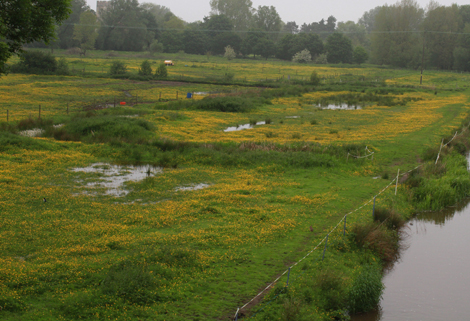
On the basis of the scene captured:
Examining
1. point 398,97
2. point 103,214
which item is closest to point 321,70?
point 398,97

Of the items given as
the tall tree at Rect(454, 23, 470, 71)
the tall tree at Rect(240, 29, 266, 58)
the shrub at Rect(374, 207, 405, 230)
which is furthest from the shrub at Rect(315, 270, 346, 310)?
the tall tree at Rect(240, 29, 266, 58)

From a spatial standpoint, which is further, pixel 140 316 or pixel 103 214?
pixel 103 214

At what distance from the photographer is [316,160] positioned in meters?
25.2

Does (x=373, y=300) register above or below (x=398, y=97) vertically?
below

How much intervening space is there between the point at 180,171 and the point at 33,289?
13384 mm

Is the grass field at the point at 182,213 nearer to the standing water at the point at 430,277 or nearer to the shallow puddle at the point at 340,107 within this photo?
the standing water at the point at 430,277

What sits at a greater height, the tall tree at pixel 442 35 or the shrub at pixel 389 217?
the tall tree at pixel 442 35

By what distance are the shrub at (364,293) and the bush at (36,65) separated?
7289 centimetres

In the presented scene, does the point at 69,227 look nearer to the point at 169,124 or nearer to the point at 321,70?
the point at 169,124

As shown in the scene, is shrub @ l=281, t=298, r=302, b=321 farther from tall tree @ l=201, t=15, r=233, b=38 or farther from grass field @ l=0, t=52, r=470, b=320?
tall tree @ l=201, t=15, r=233, b=38

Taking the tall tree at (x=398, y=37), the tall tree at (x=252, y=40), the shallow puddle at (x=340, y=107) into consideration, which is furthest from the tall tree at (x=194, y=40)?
the shallow puddle at (x=340, y=107)

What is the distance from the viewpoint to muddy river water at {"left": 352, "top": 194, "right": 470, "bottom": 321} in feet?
39.3

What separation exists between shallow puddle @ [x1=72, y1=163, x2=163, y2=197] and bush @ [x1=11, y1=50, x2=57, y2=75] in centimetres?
5734

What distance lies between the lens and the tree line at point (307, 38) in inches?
4899
